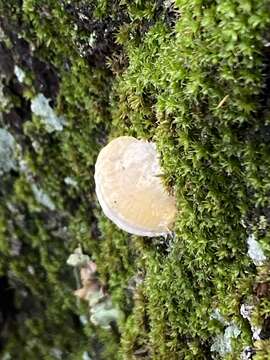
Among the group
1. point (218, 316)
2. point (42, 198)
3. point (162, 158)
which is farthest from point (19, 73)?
point (218, 316)

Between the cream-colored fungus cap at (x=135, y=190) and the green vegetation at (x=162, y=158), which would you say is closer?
the green vegetation at (x=162, y=158)

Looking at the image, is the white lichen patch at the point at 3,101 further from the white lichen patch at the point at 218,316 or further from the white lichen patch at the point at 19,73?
the white lichen patch at the point at 218,316

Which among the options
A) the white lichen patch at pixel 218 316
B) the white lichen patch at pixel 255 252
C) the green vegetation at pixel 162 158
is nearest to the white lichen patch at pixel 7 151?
the green vegetation at pixel 162 158

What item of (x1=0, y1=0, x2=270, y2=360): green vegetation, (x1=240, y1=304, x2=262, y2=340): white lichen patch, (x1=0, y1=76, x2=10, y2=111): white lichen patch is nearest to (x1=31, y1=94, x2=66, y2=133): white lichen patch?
(x1=0, y1=0, x2=270, y2=360): green vegetation

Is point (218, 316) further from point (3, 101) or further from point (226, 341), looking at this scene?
point (3, 101)

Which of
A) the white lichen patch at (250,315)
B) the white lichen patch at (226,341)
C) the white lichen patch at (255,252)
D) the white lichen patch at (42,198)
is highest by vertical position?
the white lichen patch at (255,252)

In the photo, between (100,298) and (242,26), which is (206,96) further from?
(100,298)
